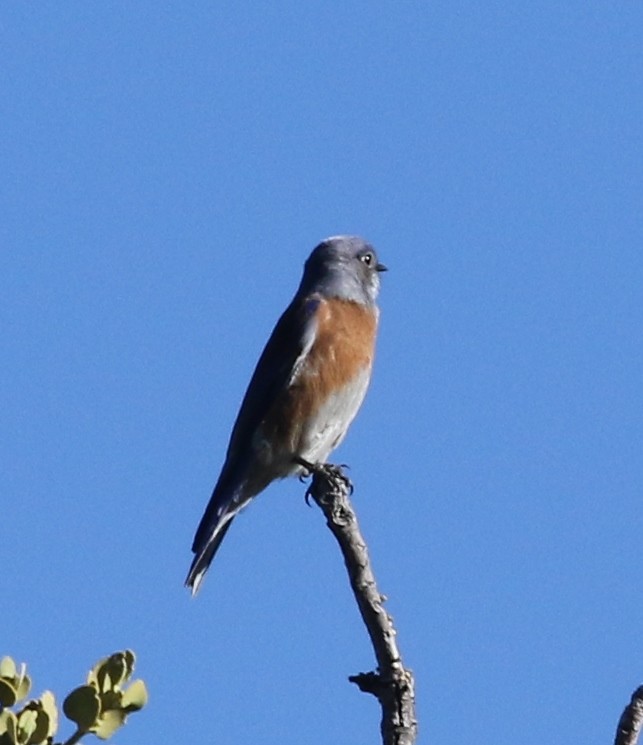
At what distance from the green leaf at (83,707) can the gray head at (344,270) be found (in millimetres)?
6740

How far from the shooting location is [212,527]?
27.8 ft

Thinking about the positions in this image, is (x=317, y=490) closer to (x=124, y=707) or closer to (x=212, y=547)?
(x=212, y=547)

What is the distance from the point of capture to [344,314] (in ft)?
29.0

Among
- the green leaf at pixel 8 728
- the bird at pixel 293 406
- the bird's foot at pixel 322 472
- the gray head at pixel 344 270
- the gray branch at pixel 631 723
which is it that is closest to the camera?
the green leaf at pixel 8 728

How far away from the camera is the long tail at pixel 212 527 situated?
8.29 meters

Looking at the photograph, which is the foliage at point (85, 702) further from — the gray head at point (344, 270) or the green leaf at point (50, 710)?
the gray head at point (344, 270)

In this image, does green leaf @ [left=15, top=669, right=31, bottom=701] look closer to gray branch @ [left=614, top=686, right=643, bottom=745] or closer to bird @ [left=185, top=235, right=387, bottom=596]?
gray branch @ [left=614, top=686, right=643, bottom=745]

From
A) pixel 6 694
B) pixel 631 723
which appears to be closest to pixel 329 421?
pixel 631 723

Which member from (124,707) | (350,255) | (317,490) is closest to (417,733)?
(124,707)

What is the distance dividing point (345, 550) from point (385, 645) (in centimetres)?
76

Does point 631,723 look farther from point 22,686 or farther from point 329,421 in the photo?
point 329,421

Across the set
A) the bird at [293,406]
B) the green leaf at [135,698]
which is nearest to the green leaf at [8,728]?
the green leaf at [135,698]

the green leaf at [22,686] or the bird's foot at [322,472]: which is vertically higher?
the bird's foot at [322,472]

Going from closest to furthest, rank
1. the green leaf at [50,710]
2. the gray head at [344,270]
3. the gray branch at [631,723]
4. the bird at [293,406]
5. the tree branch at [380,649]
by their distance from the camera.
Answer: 1. the green leaf at [50,710]
2. the gray branch at [631,723]
3. the tree branch at [380,649]
4. the bird at [293,406]
5. the gray head at [344,270]
